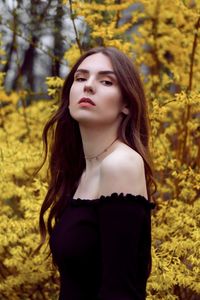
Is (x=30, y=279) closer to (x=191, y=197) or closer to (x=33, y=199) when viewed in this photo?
(x=33, y=199)

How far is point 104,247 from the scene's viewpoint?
1.63 meters

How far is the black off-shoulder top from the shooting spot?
5.29 ft

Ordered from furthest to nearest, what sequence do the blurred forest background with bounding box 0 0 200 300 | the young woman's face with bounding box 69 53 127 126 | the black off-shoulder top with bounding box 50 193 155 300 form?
the blurred forest background with bounding box 0 0 200 300, the young woman's face with bounding box 69 53 127 126, the black off-shoulder top with bounding box 50 193 155 300

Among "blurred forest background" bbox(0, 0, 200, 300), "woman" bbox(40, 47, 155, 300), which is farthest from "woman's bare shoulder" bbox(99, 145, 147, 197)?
"blurred forest background" bbox(0, 0, 200, 300)

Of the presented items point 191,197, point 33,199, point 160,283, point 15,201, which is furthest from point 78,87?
point 15,201

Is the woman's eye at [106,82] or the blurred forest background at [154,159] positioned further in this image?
the blurred forest background at [154,159]

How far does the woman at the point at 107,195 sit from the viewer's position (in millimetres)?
1622

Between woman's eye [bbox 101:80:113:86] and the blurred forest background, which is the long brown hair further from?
the blurred forest background

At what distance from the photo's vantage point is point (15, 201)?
492 cm

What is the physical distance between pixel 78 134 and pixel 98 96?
0.38 metres

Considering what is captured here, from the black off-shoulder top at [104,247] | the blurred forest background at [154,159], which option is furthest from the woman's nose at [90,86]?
the blurred forest background at [154,159]

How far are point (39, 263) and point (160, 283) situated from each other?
1.09 m

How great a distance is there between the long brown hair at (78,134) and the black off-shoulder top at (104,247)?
24 centimetres

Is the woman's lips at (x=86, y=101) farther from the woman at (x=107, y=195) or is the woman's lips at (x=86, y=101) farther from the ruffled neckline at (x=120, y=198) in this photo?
the ruffled neckline at (x=120, y=198)
